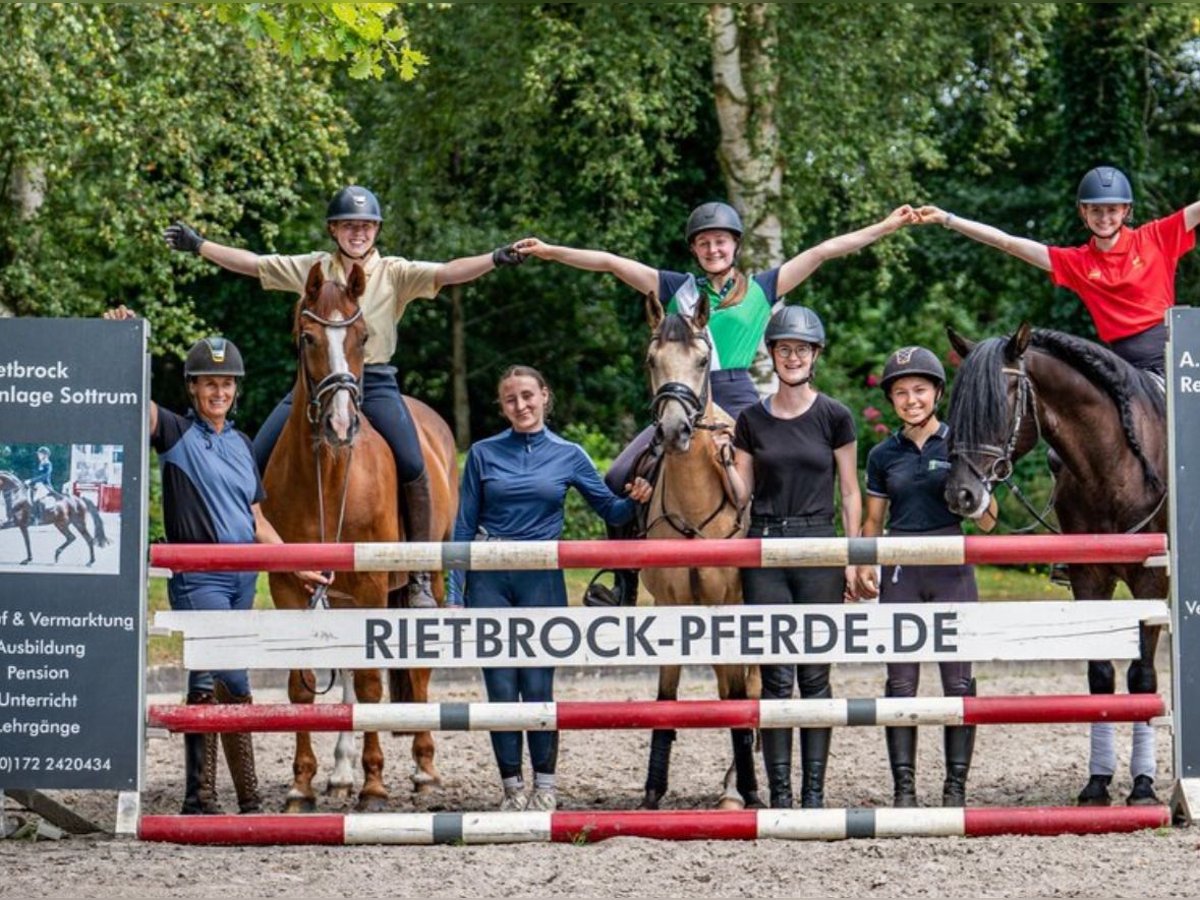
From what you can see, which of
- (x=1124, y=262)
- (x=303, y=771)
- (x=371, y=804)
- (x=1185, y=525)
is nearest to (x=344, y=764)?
(x=371, y=804)

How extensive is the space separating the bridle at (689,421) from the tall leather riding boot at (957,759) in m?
1.32

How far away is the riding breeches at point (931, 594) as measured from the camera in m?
8.63

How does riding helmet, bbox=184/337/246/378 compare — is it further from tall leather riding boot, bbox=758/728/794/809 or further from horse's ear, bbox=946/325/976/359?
horse's ear, bbox=946/325/976/359

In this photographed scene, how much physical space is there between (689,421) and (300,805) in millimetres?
2655

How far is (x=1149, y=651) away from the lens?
912 cm

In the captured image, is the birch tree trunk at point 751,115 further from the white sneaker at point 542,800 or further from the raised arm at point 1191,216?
the white sneaker at point 542,800

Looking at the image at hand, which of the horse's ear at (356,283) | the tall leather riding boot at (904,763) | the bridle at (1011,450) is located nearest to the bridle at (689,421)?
the bridle at (1011,450)

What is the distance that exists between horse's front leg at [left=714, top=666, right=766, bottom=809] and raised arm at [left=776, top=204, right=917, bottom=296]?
178cm

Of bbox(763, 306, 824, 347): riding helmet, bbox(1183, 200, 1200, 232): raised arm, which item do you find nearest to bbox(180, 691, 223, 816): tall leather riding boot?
bbox(763, 306, 824, 347): riding helmet

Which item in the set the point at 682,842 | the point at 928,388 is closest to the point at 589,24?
the point at 928,388

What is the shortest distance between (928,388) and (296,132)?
12.2m

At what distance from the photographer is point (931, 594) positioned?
8.70m

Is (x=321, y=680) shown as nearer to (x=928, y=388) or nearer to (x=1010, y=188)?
(x=928, y=388)

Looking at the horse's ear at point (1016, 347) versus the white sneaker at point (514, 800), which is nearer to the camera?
the white sneaker at point (514, 800)
